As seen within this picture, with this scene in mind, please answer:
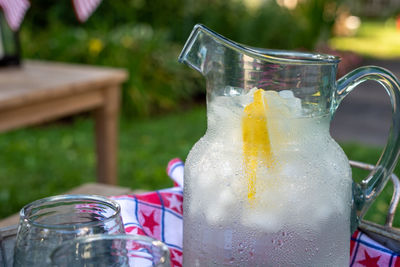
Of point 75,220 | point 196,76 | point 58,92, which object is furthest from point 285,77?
point 196,76

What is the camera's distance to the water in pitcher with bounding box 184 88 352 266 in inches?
22.1

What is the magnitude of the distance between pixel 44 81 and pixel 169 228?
65.6 inches

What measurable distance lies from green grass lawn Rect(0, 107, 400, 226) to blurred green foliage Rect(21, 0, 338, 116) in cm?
40

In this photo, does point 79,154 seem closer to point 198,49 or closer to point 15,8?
point 15,8

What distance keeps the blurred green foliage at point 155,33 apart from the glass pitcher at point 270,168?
410 cm

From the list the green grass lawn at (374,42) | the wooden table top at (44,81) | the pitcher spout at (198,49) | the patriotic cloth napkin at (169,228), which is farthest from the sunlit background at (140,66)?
the pitcher spout at (198,49)

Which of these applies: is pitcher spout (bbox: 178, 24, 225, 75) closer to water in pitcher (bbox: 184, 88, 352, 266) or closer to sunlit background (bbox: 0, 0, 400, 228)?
water in pitcher (bbox: 184, 88, 352, 266)

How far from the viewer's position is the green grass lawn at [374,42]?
9.41 m

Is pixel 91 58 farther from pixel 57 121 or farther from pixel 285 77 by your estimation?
pixel 285 77

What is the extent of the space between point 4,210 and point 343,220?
260cm

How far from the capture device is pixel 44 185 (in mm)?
3277

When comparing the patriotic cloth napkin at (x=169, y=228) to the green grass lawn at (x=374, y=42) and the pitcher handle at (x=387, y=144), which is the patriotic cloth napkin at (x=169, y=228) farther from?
the green grass lawn at (x=374, y=42)

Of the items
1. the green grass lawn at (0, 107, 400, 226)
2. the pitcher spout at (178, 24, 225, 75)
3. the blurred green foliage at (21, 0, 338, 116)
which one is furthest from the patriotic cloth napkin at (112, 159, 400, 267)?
the blurred green foliage at (21, 0, 338, 116)

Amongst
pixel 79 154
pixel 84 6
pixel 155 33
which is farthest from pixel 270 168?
pixel 155 33
